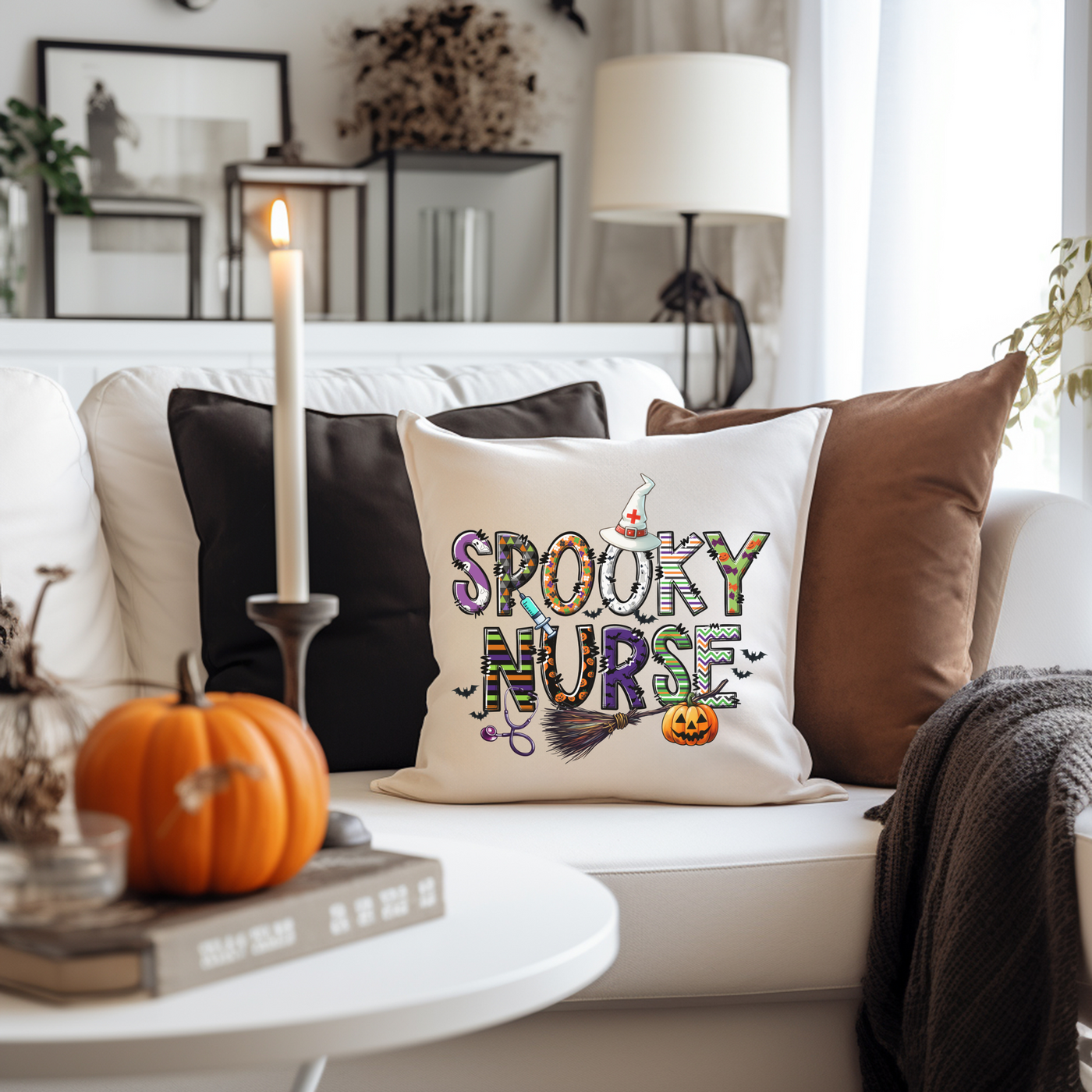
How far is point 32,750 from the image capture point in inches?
31.4

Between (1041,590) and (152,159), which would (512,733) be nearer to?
(1041,590)

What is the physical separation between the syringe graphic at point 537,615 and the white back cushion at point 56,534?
1.62ft

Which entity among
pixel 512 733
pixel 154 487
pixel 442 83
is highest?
pixel 442 83

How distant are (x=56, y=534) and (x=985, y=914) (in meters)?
1.07

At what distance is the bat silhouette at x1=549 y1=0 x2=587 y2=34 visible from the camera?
11.1ft

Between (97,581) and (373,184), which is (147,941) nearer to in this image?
(97,581)

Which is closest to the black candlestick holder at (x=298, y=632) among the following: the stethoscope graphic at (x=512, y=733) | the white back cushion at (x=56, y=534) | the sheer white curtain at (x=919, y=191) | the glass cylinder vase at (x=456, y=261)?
the stethoscope graphic at (x=512, y=733)

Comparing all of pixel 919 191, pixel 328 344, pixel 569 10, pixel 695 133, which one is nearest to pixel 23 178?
pixel 328 344

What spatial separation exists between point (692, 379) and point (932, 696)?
1.69 metres

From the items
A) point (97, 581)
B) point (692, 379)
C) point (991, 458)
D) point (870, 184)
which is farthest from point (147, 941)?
point (692, 379)

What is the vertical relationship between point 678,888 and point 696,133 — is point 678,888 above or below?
below

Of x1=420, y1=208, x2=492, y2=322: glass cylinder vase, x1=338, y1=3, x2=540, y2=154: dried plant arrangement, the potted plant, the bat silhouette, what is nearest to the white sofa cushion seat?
x1=420, y1=208, x2=492, y2=322: glass cylinder vase

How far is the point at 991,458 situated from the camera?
157 cm

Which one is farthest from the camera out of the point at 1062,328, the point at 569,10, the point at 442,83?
the point at 569,10
